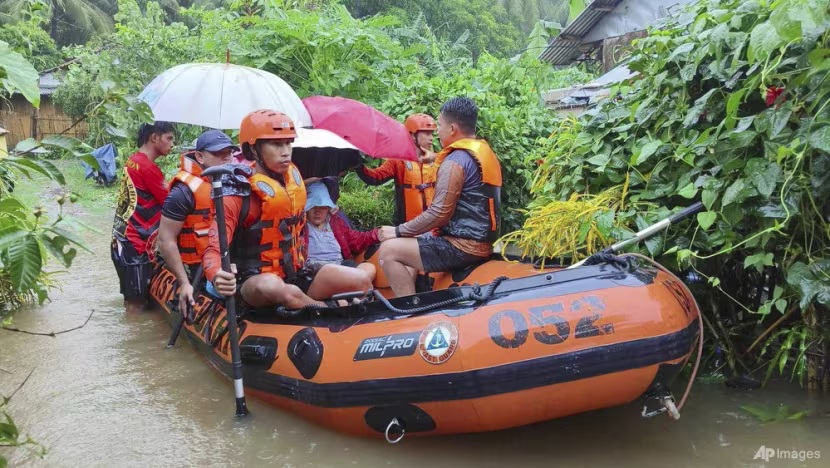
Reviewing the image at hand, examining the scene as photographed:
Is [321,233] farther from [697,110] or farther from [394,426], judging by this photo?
[697,110]

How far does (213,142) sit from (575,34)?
12.2 m

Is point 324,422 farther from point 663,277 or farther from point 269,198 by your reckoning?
point 663,277

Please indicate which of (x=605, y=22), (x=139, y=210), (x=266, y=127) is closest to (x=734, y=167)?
(x=266, y=127)

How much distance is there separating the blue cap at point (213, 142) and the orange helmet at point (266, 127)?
918 millimetres

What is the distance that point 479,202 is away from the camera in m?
4.41

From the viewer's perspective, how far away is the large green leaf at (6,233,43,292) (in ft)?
6.10

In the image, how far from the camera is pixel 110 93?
7.39 feet

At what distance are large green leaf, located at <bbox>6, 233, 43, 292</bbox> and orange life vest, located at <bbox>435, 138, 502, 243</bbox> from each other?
2872 millimetres

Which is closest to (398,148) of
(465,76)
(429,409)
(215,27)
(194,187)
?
(194,187)

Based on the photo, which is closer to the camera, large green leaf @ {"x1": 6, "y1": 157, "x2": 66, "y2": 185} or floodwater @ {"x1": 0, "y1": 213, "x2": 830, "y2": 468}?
large green leaf @ {"x1": 6, "y1": 157, "x2": 66, "y2": 185}

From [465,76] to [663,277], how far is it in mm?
4044

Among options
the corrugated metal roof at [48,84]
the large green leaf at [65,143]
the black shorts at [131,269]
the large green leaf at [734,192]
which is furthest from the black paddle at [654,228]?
the corrugated metal roof at [48,84]

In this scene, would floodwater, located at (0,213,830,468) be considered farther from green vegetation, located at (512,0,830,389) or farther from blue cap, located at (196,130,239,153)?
blue cap, located at (196,130,239,153)

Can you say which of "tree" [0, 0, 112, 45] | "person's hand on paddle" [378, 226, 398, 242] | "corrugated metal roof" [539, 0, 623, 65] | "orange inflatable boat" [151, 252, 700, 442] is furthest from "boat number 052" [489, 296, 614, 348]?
"tree" [0, 0, 112, 45]
